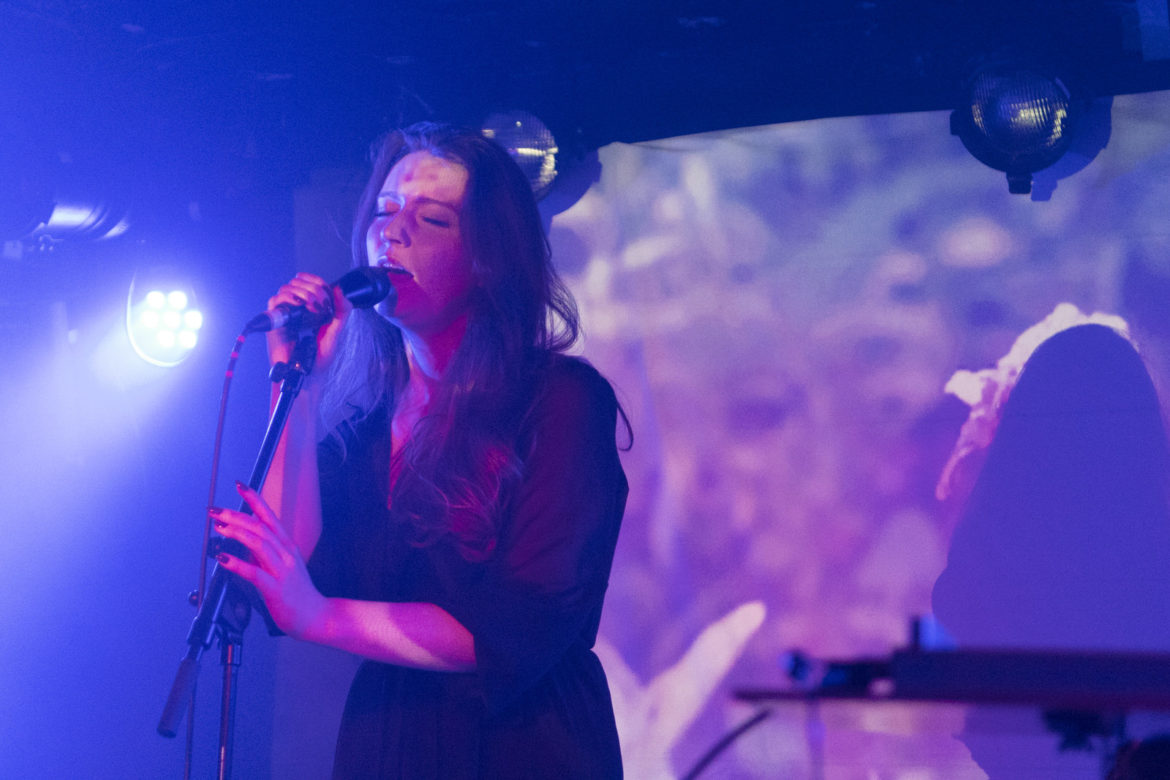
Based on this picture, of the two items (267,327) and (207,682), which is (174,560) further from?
(267,327)

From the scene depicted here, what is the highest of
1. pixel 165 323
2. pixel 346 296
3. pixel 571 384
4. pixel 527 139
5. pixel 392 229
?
pixel 527 139

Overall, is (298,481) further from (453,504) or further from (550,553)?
(550,553)

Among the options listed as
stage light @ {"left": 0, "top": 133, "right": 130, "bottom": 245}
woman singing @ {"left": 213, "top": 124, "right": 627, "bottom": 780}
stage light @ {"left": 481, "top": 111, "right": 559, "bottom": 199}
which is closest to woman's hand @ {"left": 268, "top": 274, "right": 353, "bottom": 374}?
woman singing @ {"left": 213, "top": 124, "right": 627, "bottom": 780}

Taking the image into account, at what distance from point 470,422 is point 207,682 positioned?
270 centimetres

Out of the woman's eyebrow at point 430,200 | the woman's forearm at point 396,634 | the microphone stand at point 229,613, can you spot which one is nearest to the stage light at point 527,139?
the woman's eyebrow at point 430,200

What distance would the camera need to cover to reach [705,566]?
140 inches

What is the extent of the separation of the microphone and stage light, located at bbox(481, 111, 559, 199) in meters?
1.84

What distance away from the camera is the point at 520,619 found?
1439 mm

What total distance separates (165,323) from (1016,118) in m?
2.87

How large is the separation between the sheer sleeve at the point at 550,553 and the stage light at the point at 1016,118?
6.69 feet

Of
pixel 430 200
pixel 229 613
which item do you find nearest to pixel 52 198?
pixel 430 200

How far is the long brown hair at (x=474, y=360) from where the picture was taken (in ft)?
5.17

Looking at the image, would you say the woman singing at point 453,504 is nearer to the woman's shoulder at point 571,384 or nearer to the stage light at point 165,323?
the woman's shoulder at point 571,384

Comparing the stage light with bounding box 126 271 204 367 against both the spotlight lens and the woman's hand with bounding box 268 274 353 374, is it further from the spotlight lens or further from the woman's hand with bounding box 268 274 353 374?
the spotlight lens
